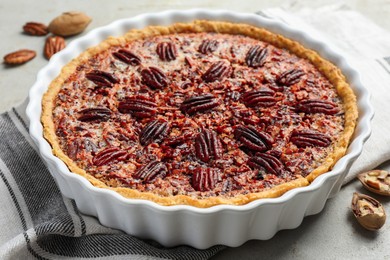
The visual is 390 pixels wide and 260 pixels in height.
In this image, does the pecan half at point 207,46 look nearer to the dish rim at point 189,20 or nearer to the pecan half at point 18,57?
the dish rim at point 189,20

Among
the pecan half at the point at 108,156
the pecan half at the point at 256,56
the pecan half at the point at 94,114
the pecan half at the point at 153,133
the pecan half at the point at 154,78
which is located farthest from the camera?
the pecan half at the point at 256,56

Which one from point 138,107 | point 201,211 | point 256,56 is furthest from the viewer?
point 256,56

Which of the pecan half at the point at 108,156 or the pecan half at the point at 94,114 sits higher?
the pecan half at the point at 94,114

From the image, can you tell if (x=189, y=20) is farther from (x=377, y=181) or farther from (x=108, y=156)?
(x=377, y=181)

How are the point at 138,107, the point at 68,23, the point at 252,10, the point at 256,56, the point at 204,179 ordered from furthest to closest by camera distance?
the point at 252,10 < the point at 68,23 < the point at 256,56 < the point at 138,107 < the point at 204,179

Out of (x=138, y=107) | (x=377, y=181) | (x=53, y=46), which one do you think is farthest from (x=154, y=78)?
(x=377, y=181)

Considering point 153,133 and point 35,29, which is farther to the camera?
point 35,29

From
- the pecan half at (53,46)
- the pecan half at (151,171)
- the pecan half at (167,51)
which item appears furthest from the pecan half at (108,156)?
the pecan half at (53,46)
